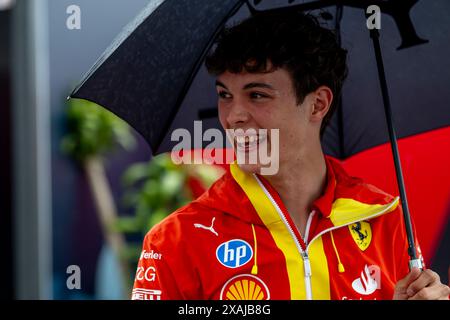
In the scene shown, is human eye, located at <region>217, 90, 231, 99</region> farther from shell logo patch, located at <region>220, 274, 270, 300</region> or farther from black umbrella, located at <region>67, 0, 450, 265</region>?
shell logo patch, located at <region>220, 274, 270, 300</region>

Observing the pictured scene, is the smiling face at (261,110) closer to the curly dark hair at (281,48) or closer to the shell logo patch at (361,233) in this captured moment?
the curly dark hair at (281,48)

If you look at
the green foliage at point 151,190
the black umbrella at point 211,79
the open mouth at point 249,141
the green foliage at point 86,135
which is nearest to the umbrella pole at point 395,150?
the black umbrella at point 211,79

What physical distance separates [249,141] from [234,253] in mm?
285

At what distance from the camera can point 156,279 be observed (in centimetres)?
174

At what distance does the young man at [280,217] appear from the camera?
5.69 feet

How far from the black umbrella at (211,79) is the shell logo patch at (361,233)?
11cm

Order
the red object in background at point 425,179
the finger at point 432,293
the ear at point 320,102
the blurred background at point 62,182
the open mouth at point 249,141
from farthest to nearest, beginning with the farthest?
the blurred background at point 62,182 → the red object in background at point 425,179 → the ear at point 320,102 → the open mouth at point 249,141 → the finger at point 432,293

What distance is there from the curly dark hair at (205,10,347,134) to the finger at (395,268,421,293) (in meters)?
0.52

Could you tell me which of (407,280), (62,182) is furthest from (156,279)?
(62,182)

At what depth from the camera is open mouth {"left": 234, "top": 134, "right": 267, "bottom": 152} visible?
1801 millimetres

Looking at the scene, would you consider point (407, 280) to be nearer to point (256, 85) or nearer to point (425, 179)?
point (425, 179)

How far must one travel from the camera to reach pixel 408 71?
202 cm

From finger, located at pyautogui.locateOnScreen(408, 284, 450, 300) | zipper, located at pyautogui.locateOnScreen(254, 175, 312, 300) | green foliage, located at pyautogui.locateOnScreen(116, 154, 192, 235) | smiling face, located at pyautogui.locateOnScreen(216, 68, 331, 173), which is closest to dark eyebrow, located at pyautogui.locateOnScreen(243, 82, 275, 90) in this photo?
smiling face, located at pyautogui.locateOnScreen(216, 68, 331, 173)
